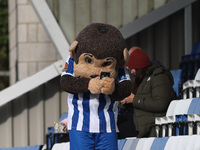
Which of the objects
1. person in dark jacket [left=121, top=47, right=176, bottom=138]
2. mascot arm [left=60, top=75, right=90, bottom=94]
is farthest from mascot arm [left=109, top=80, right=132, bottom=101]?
person in dark jacket [left=121, top=47, right=176, bottom=138]

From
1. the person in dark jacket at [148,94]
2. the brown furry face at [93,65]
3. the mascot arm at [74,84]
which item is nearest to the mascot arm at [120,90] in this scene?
the brown furry face at [93,65]

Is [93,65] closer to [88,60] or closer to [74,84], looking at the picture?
[88,60]

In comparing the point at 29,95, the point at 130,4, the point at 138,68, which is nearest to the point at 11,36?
the point at 29,95

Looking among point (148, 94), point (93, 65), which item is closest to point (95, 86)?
point (93, 65)

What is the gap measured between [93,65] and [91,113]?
369 millimetres

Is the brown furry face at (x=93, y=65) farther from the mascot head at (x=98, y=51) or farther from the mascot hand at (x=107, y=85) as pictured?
the mascot hand at (x=107, y=85)

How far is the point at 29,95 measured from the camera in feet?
32.6

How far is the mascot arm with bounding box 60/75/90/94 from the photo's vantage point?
5.48 m

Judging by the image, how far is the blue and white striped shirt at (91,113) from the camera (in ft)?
18.1

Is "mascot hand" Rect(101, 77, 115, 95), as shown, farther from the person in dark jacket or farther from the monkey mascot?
the person in dark jacket

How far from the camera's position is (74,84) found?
5523 millimetres

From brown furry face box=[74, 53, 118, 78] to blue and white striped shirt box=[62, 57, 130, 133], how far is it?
0.13m

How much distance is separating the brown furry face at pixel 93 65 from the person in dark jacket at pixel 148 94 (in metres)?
1.73

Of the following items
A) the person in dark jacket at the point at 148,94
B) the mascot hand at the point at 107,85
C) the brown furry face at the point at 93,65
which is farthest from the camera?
the person in dark jacket at the point at 148,94
